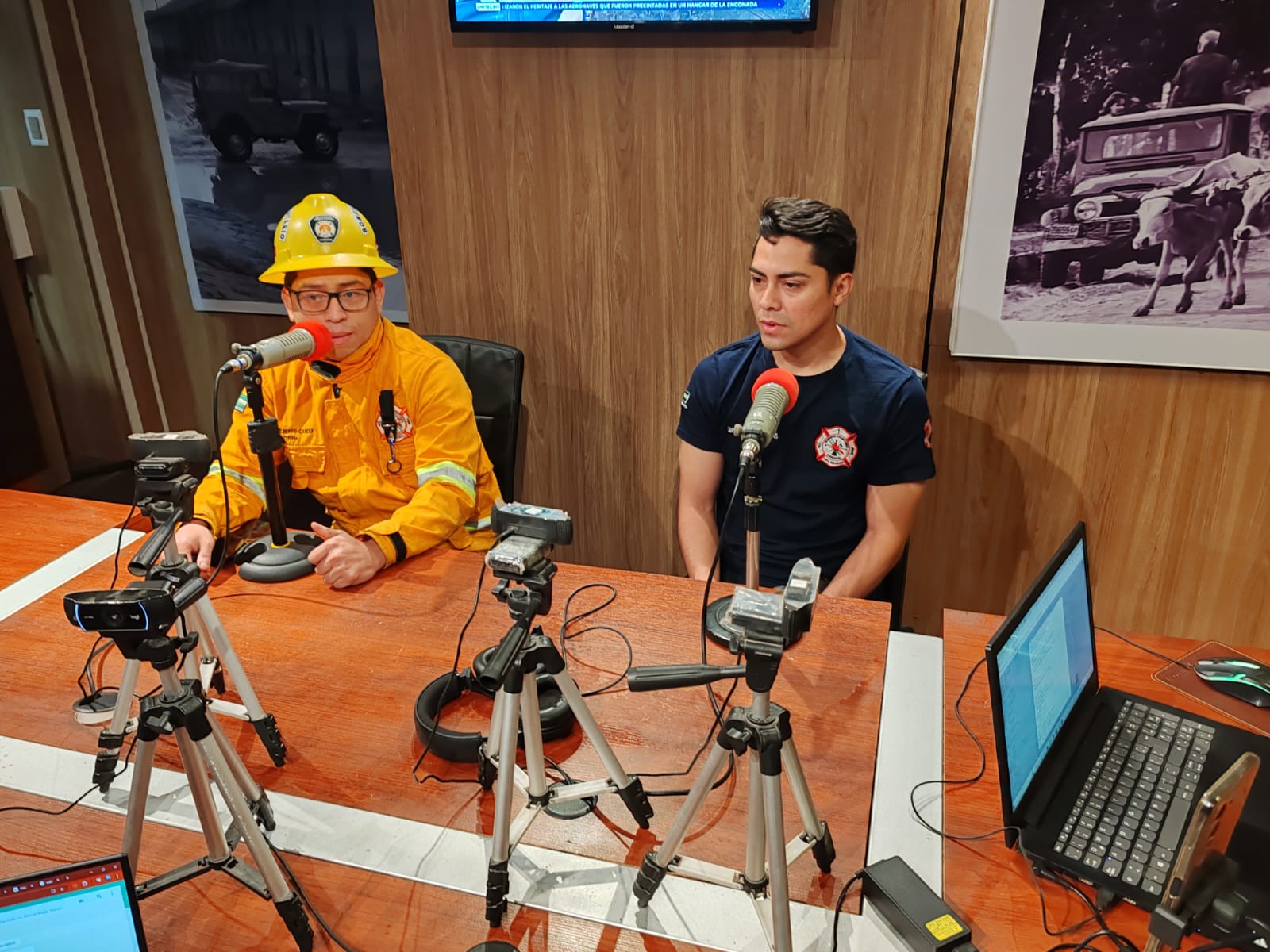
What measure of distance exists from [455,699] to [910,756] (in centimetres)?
72

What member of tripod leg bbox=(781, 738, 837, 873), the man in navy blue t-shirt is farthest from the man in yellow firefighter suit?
tripod leg bbox=(781, 738, 837, 873)

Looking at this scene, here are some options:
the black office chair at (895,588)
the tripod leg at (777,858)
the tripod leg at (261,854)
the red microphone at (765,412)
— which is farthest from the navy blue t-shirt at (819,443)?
the tripod leg at (261,854)

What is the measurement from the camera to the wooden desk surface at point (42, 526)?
6.22 feet

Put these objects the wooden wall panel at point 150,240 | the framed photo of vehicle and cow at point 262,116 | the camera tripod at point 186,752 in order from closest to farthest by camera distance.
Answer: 1. the camera tripod at point 186,752
2. the framed photo of vehicle and cow at point 262,116
3. the wooden wall panel at point 150,240

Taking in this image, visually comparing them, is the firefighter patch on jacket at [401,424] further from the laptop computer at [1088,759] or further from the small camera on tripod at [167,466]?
the laptop computer at [1088,759]

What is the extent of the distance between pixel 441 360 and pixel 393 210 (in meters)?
1.21

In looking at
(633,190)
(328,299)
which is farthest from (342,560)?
(633,190)

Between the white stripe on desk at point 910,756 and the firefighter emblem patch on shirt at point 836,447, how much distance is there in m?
0.52

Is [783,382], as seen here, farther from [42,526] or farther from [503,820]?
[42,526]

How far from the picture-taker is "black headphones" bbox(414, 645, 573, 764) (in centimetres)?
134

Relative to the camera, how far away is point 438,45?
2451 mm

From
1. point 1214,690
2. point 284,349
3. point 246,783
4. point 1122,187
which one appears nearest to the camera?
point 246,783

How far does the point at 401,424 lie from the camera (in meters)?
2.05

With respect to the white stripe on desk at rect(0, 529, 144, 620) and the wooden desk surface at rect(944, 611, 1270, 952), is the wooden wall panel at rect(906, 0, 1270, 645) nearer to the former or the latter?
the wooden desk surface at rect(944, 611, 1270, 952)
